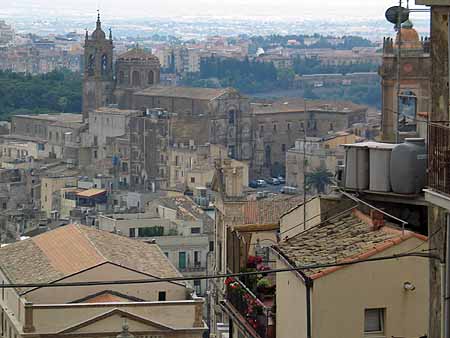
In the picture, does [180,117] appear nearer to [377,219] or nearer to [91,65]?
[91,65]

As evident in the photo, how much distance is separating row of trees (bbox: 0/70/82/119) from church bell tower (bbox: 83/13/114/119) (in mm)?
7972

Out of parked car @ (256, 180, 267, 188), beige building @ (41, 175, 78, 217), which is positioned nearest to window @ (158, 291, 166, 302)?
beige building @ (41, 175, 78, 217)

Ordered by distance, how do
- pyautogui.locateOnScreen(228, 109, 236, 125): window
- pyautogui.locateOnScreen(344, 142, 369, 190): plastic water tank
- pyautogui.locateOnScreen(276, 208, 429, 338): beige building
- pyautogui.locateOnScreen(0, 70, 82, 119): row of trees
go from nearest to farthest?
pyautogui.locateOnScreen(276, 208, 429, 338): beige building → pyautogui.locateOnScreen(344, 142, 369, 190): plastic water tank → pyautogui.locateOnScreen(228, 109, 236, 125): window → pyautogui.locateOnScreen(0, 70, 82, 119): row of trees

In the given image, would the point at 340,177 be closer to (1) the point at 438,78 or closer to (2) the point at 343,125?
(1) the point at 438,78

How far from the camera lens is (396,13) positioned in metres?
7.59

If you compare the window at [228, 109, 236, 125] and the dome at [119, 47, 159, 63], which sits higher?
the dome at [119, 47, 159, 63]

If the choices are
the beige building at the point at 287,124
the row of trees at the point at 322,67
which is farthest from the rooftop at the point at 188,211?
the row of trees at the point at 322,67

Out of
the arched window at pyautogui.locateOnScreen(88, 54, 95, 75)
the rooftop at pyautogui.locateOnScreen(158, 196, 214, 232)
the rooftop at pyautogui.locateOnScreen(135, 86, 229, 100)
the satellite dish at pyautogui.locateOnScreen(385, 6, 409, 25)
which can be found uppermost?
the satellite dish at pyautogui.locateOnScreen(385, 6, 409, 25)

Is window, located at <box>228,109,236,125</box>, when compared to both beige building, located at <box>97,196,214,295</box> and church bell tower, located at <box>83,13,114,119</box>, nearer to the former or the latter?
church bell tower, located at <box>83,13,114,119</box>

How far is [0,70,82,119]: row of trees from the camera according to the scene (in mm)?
99062

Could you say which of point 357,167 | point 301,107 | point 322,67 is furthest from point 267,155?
point 357,167

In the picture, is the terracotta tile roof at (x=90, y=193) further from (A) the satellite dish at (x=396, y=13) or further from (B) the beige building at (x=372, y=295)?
(B) the beige building at (x=372, y=295)

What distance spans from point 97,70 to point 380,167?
83.3 meters

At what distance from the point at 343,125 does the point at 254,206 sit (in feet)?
213
